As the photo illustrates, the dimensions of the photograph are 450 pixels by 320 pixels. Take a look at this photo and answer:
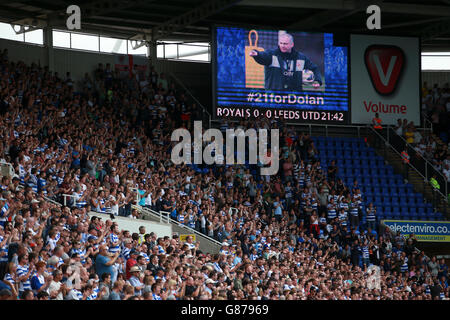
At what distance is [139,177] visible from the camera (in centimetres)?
1819

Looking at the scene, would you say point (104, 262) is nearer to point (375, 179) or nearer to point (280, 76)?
point (280, 76)

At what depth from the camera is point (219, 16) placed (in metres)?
25.8

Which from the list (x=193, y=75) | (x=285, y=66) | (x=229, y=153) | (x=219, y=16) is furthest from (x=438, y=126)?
(x=229, y=153)

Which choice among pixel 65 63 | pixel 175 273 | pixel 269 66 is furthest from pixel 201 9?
pixel 175 273

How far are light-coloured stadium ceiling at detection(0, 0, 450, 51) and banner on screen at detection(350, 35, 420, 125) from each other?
0.46 meters

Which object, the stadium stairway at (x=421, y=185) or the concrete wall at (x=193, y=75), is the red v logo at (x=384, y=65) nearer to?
the stadium stairway at (x=421, y=185)

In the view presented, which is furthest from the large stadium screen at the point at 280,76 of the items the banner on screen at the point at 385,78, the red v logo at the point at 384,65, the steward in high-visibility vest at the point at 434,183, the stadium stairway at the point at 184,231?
the stadium stairway at the point at 184,231

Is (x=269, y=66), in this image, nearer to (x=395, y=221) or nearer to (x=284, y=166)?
(x=284, y=166)

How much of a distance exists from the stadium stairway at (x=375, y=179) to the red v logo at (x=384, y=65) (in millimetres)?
2070

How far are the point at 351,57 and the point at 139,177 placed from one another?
10732 millimetres

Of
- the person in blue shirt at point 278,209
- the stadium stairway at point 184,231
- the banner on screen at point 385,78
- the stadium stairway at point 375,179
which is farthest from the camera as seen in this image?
the banner on screen at point 385,78

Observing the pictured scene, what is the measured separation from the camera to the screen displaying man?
81.4 feet

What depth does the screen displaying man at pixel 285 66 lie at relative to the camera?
81.4 ft

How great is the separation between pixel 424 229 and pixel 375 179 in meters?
2.44
